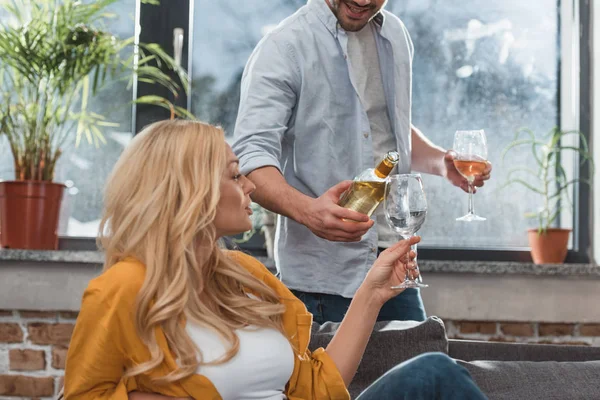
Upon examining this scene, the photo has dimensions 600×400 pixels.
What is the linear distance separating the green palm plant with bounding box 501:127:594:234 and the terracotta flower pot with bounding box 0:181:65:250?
1.63 m

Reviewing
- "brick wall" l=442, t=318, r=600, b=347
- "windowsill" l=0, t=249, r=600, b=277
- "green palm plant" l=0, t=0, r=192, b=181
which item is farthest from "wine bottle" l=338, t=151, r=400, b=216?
"green palm plant" l=0, t=0, r=192, b=181

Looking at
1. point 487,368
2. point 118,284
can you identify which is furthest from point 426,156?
point 118,284

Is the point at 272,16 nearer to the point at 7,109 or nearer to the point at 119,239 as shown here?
the point at 7,109

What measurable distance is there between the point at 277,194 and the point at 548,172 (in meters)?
1.62

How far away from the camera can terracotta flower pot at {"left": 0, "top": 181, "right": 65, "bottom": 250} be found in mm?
2836

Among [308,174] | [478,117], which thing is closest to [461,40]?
[478,117]

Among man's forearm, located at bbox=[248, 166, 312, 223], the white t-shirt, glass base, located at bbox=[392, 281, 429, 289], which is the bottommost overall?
glass base, located at bbox=[392, 281, 429, 289]

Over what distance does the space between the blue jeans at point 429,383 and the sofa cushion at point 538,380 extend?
1.78ft

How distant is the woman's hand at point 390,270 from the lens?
1515 mm

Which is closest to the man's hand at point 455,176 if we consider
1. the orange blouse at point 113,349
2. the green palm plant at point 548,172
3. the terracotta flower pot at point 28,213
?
the orange blouse at point 113,349

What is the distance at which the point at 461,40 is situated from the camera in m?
3.12

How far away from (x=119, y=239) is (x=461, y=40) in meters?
2.02

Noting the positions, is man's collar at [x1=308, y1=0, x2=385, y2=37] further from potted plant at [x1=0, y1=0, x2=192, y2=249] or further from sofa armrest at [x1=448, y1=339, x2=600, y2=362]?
potted plant at [x1=0, y1=0, x2=192, y2=249]

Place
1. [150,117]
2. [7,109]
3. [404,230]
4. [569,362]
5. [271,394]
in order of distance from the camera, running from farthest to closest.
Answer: [150,117] → [7,109] → [569,362] → [404,230] → [271,394]
